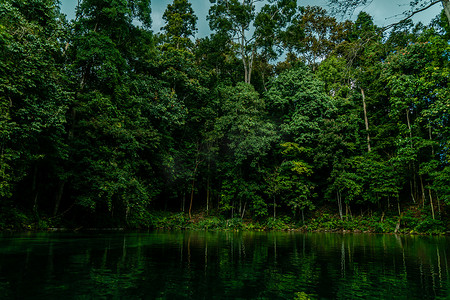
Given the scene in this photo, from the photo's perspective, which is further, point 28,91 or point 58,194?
point 58,194

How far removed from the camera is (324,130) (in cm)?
2264

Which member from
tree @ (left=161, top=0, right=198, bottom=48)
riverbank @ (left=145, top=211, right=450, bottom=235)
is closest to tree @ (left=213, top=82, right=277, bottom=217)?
riverbank @ (left=145, top=211, right=450, bottom=235)

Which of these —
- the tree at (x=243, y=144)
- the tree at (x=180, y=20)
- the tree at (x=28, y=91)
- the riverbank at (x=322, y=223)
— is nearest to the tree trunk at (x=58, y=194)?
the tree at (x=28, y=91)

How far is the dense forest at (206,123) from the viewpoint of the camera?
14219mm

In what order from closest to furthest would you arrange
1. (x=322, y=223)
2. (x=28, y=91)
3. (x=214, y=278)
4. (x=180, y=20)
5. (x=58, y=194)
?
(x=214, y=278), (x=28, y=91), (x=58, y=194), (x=322, y=223), (x=180, y=20)

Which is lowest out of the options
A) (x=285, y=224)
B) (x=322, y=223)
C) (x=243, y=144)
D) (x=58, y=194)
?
(x=285, y=224)

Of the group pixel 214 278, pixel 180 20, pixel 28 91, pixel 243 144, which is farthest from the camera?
pixel 180 20

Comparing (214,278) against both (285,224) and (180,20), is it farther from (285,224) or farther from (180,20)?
(180,20)

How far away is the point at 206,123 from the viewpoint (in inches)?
984

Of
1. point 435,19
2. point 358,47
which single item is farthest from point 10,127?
point 435,19

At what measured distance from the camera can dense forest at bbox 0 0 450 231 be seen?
46.6ft

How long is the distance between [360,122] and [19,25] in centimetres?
2410

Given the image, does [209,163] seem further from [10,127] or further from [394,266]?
[394,266]

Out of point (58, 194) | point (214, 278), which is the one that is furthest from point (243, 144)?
point (214, 278)
